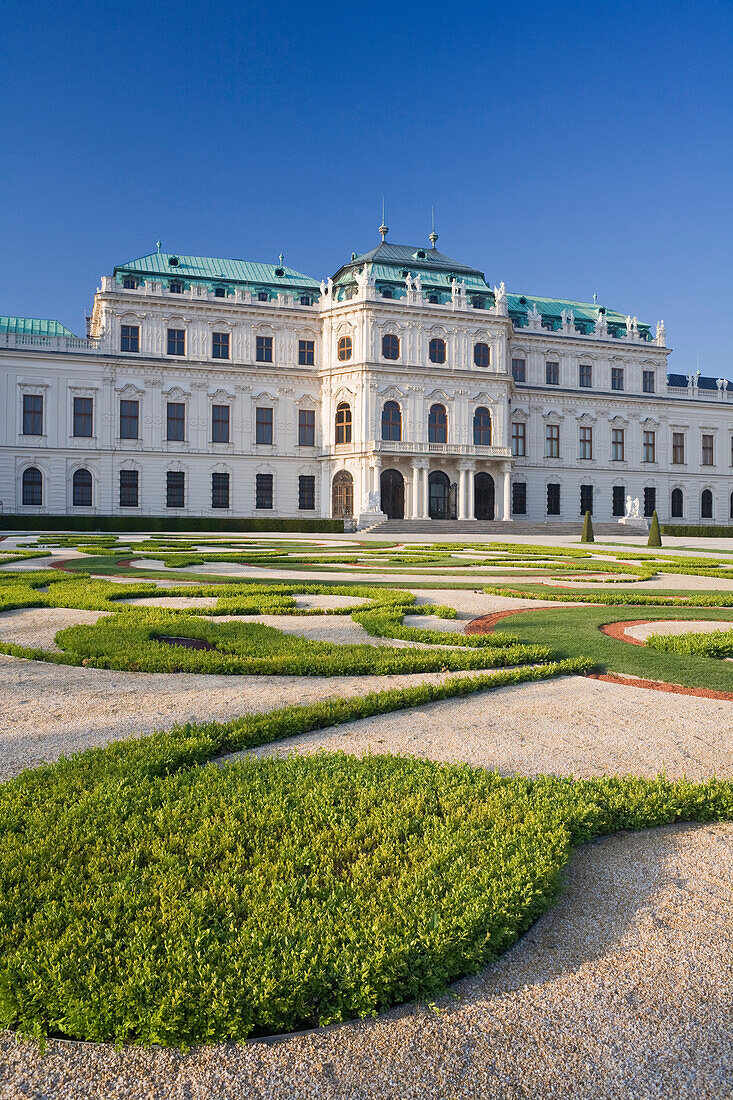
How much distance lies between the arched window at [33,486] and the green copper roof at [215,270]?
41.5 feet

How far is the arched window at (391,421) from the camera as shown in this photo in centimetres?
4384

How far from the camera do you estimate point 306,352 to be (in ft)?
152

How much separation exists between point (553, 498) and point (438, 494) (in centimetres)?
1001

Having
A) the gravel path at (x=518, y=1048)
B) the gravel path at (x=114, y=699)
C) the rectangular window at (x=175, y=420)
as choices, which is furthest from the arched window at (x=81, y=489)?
the gravel path at (x=518, y=1048)

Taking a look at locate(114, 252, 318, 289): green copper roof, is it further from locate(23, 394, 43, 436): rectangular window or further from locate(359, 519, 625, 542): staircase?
locate(359, 519, 625, 542): staircase

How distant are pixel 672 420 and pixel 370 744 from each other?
57.1 meters

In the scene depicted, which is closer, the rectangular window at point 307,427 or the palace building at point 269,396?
the palace building at point 269,396

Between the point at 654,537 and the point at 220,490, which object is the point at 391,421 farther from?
the point at 654,537

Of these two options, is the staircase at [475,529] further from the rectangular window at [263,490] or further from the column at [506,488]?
the rectangular window at [263,490]

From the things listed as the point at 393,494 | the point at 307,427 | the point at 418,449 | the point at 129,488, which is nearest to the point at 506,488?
the point at 418,449

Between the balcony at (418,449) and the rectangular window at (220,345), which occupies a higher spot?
the rectangular window at (220,345)

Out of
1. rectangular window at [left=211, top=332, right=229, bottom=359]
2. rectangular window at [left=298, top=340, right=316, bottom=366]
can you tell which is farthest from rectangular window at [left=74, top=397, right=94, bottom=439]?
rectangular window at [left=298, top=340, right=316, bottom=366]

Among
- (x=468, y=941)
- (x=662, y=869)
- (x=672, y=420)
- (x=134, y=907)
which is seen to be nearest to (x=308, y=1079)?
(x=468, y=941)

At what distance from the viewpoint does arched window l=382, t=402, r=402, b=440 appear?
144ft
